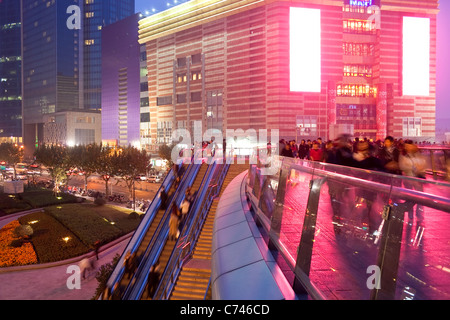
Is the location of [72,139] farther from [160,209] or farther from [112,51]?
[160,209]

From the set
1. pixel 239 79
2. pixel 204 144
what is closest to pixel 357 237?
pixel 204 144

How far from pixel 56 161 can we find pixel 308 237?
2257 inches

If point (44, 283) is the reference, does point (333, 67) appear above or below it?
above

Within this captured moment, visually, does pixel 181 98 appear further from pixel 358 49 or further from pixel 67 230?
pixel 67 230

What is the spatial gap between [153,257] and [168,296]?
2.81m

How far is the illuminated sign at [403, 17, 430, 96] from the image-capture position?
76.9 metres

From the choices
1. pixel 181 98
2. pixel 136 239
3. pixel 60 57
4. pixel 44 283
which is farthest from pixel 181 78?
pixel 136 239

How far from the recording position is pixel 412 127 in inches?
3081

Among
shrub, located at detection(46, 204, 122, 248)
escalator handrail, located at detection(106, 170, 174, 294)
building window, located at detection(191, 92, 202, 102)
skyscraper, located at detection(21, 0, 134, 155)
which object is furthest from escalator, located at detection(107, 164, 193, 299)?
skyscraper, located at detection(21, 0, 134, 155)

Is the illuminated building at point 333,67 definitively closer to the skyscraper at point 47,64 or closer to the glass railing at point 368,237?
the glass railing at point 368,237

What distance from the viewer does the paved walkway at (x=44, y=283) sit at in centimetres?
1744

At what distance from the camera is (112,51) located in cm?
14350

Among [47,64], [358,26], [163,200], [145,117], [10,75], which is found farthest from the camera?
[10,75]

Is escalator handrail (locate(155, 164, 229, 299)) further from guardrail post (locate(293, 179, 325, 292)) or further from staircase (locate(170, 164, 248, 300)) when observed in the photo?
guardrail post (locate(293, 179, 325, 292))
